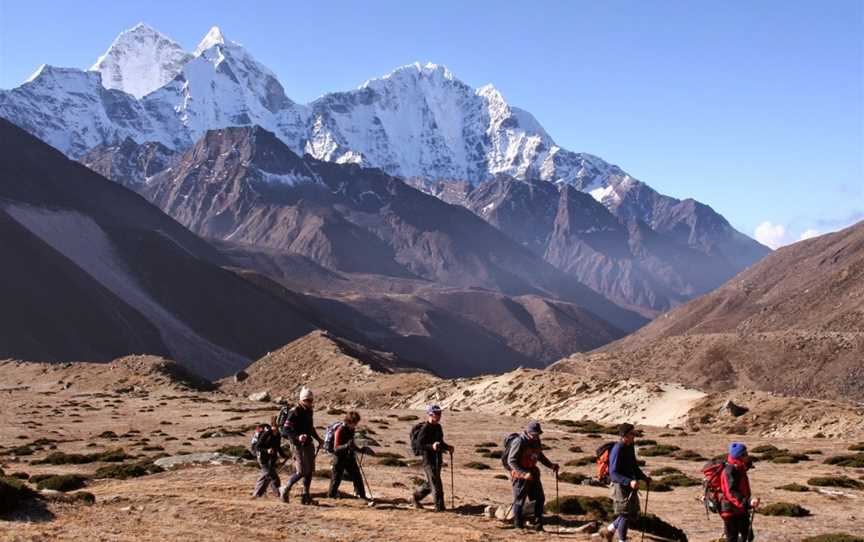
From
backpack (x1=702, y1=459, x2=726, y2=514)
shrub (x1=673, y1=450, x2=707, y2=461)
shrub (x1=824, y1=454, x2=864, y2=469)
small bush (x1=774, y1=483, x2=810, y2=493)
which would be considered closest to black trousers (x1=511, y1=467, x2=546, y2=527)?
backpack (x1=702, y1=459, x2=726, y2=514)

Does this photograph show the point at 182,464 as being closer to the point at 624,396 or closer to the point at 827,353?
the point at 624,396

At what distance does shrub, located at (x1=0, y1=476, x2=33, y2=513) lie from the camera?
2323cm

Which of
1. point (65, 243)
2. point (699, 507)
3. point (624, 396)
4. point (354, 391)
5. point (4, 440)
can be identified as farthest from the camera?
point (65, 243)

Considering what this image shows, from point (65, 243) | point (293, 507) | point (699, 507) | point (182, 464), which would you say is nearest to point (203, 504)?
point (293, 507)

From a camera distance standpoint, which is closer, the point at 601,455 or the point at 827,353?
the point at 601,455

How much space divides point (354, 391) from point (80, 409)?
23.0 metres

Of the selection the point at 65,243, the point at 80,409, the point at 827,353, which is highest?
the point at 65,243

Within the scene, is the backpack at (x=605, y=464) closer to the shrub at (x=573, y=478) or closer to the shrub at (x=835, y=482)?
the shrub at (x=573, y=478)

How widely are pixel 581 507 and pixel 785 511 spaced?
580 cm

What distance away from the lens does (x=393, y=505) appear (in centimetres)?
2480

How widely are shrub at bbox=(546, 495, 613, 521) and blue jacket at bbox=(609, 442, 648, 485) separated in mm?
5515

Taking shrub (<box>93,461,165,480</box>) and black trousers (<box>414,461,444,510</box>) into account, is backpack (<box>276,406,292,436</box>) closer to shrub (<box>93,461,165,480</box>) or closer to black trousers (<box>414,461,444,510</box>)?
black trousers (<box>414,461,444,510</box>)

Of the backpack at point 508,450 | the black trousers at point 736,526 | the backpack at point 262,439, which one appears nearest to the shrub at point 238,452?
the backpack at point 262,439

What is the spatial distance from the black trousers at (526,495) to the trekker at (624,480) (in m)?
2.24
